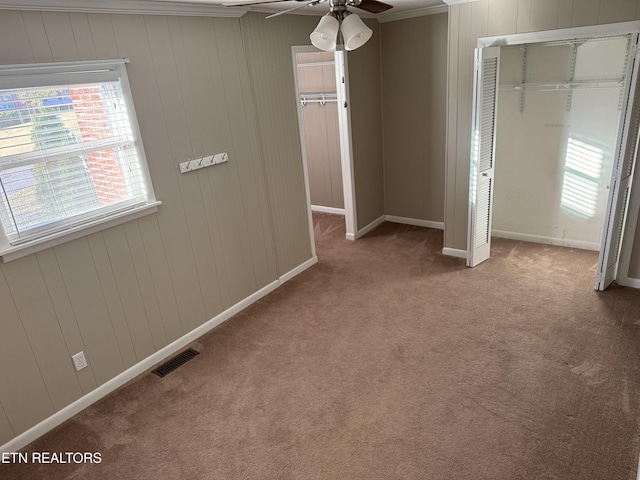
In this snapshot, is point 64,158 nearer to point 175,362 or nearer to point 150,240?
point 150,240

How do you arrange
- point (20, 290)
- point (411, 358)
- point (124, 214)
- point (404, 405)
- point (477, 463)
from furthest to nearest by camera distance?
point (411, 358) → point (124, 214) → point (404, 405) → point (20, 290) → point (477, 463)

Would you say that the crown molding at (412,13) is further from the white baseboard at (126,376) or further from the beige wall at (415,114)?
the white baseboard at (126,376)

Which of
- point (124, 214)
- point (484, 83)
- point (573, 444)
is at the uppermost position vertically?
point (484, 83)

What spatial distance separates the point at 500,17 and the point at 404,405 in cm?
309

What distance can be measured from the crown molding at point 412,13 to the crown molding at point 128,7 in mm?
2053

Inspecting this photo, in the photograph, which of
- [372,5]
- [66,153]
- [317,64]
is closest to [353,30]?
[372,5]

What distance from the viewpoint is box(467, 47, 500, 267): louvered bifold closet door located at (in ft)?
12.3

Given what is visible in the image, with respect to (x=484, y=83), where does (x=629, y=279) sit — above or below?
below

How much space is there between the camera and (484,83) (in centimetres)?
375

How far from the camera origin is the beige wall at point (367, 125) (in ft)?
15.7

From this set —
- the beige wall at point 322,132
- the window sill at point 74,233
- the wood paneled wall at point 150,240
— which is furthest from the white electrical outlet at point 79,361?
the beige wall at point 322,132

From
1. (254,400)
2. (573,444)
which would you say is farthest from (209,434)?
(573,444)

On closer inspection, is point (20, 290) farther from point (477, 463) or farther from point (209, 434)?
point (477, 463)

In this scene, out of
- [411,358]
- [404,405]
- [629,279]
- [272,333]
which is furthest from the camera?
[629,279]
